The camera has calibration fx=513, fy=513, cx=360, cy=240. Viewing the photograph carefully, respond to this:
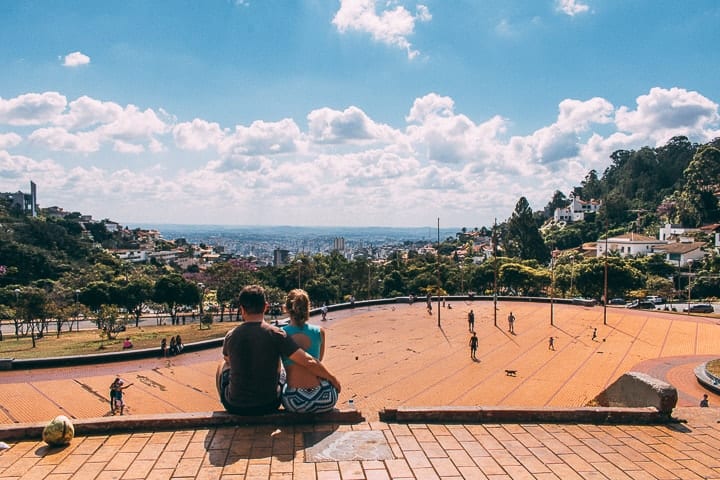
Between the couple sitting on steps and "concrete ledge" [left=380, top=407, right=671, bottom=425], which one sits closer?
the couple sitting on steps

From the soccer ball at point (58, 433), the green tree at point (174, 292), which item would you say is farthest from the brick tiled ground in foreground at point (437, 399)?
the green tree at point (174, 292)

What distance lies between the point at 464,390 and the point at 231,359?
11458 millimetres

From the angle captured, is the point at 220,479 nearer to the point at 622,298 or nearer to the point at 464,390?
the point at 464,390

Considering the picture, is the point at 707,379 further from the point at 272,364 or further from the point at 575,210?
the point at 575,210

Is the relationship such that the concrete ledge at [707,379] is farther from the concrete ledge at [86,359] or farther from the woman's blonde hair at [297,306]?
the concrete ledge at [86,359]

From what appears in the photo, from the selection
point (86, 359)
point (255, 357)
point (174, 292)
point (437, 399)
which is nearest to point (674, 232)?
point (174, 292)

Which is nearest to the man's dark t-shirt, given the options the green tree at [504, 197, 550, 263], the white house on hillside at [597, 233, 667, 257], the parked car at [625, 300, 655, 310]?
the parked car at [625, 300, 655, 310]

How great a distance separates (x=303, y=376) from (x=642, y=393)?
5.37 m

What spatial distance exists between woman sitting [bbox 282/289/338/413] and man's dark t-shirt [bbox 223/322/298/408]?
0.21 metres

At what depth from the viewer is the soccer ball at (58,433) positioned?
539 cm

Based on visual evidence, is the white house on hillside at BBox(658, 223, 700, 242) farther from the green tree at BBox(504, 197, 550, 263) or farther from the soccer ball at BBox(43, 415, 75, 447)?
the soccer ball at BBox(43, 415, 75, 447)

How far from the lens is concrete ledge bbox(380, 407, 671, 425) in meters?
6.41

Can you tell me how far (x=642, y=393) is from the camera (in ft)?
25.5

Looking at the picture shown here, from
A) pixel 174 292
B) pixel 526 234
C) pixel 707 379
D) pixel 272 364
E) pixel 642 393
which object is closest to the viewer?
pixel 272 364
